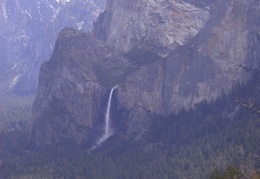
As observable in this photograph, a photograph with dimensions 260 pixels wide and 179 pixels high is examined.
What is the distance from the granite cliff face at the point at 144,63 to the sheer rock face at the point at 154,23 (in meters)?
0.29

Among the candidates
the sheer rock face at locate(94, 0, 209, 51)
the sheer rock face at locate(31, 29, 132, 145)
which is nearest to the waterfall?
the sheer rock face at locate(31, 29, 132, 145)

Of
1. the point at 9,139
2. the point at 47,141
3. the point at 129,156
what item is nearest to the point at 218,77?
the point at 129,156

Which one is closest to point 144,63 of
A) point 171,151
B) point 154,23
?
point 154,23

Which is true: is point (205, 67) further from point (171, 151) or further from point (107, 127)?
point (107, 127)

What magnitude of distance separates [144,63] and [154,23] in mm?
16933

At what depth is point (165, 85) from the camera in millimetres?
139125

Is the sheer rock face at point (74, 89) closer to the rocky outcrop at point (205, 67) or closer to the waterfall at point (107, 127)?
the waterfall at point (107, 127)

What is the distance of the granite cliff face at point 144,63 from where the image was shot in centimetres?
12888

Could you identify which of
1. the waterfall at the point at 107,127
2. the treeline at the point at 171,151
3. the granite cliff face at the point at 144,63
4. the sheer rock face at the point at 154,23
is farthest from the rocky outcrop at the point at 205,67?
the sheer rock face at the point at 154,23

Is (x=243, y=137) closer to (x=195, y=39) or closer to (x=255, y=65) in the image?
(x=255, y=65)

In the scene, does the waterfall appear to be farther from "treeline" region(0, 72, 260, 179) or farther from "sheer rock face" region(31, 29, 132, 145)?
"treeline" region(0, 72, 260, 179)

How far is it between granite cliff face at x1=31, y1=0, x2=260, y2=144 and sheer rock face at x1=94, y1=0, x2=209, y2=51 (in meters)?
0.29

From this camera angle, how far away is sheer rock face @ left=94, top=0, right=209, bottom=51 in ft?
511

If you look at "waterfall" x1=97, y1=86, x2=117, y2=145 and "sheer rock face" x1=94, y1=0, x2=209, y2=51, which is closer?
"waterfall" x1=97, y1=86, x2=117, y2=145
